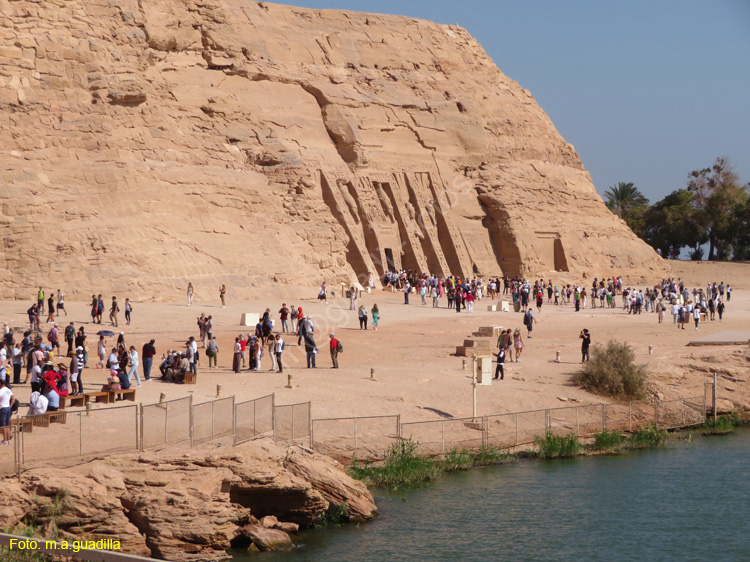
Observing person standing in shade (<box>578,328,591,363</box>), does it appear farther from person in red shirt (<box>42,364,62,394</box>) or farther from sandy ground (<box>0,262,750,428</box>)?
person in red shirt (<box>42,364,62,394</box>)

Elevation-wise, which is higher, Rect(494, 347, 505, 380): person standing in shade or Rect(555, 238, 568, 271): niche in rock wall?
Rect(555, 238, 568, 271): niche in rock wall

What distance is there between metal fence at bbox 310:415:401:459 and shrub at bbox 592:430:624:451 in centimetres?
514

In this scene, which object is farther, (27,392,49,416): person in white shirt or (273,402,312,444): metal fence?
(273,402,312,444): metal fence

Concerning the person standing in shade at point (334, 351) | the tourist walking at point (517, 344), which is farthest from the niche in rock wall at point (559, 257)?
the person standing in shade at point (334, 351)

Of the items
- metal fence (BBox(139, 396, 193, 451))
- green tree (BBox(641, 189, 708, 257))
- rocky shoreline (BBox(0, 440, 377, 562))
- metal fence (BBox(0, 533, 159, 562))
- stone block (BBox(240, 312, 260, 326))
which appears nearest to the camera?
metal fence (BBox(0, 533, 159, 562))

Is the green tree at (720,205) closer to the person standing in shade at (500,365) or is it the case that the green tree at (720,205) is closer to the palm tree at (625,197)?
the palm tree at (625,197)

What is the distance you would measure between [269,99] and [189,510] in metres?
37.3

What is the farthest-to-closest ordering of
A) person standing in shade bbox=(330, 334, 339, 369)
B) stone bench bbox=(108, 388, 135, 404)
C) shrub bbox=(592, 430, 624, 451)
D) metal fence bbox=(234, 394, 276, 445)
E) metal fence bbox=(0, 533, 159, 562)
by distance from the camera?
1. person standing in shade bbox=(330, 334, 339, 369)
2. shrub bbox=(592, 430, 624, 451)
3. stone bench bbox=(108, 388, 135, 404)
4. metal fence bbox=(234, 394, 276, 445)
5. metal fence bbox=(0, 533, 159, 562)

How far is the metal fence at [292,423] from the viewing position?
17.8 m

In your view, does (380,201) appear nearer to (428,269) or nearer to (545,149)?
(428,269)

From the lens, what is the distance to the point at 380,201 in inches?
2055

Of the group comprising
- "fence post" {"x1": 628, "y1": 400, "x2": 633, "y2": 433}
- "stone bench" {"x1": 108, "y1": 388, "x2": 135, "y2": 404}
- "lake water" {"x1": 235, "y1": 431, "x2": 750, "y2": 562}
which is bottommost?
"lake water" {"x1": 235, "y1": 431, "x2": 750, "y2": 562}

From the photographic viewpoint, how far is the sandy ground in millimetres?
22812

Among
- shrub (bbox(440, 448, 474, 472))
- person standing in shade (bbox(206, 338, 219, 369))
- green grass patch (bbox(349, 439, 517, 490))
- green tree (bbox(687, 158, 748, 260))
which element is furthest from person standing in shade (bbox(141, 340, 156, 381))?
green tree (bbox(687, 158, 748, 260))
